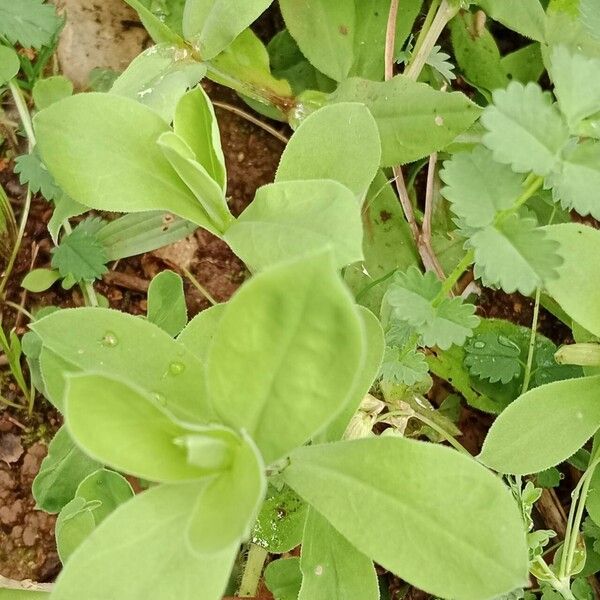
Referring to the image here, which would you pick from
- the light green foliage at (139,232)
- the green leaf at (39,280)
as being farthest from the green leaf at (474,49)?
the green leaf at (39,280)

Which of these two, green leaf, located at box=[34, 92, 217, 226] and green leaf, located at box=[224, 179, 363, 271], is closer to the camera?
green leaf, located at box=[224, 179, 363, 271]

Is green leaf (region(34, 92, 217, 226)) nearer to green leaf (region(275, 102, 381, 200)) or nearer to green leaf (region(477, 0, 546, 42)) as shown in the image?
green leaf (region(275, 102, 381, 200))

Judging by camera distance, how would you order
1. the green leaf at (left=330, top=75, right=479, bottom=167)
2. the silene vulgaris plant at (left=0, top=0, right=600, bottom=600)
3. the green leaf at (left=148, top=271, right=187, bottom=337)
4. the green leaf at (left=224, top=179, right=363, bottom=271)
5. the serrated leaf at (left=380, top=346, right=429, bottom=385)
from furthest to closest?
the green leaf at (left=148, top=271, right=187, bottom=337) < the green leaf at (left=330, top=75, right=479, bottom=167) < the serrated leaf at (left=380, top=346, right=429, bottom=385) < the green leaf at (left=224, top=179, right=363, bottom=271) < the silene vulgaris plant at (left=0, top=0, right=600, bottom=600)

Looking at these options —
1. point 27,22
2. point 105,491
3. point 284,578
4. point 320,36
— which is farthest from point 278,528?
point 27,22

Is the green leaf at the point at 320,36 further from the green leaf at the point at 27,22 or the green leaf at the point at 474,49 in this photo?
the green leaf at the point at 27,22

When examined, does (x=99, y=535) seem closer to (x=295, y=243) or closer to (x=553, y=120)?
(x=295, y=243)

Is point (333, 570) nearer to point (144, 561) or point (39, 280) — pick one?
point (144, 561)

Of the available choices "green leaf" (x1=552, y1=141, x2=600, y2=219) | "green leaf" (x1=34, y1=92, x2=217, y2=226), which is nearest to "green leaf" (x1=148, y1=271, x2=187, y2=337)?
"green leaf" (x1=34, y1=92, x2=217, y2=226)
